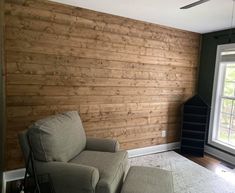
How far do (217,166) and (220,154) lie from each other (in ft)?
1.38

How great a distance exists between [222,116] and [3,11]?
3874 millimetres

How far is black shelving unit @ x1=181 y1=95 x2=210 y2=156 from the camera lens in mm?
3671

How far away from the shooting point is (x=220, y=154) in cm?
369

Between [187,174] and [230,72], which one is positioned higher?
[230,72]

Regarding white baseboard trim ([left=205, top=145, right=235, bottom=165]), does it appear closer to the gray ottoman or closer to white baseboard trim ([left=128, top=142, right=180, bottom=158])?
white baseboard trim ([left=128, top=142, right=180, bottom=158])

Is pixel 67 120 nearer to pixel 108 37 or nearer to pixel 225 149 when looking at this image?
pixel 108 37

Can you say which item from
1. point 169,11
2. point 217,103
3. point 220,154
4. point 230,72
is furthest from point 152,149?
point 169,11

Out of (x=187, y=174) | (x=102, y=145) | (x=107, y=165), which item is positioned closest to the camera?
(x=107, y=165)

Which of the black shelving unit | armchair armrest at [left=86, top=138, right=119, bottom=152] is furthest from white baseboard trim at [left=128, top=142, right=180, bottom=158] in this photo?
armchair armrest at [left=86, top=138, right=119, bottom=152]

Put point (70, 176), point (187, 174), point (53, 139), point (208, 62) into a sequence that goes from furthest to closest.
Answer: point (208, 62), point (187, 174), point (53, 139), point (70, 176)

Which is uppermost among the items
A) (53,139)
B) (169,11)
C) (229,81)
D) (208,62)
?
(169,11)

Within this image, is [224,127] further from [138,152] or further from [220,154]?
[138,152]

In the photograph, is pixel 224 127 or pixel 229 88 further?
pixel 224 127

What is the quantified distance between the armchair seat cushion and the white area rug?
2.84ft
